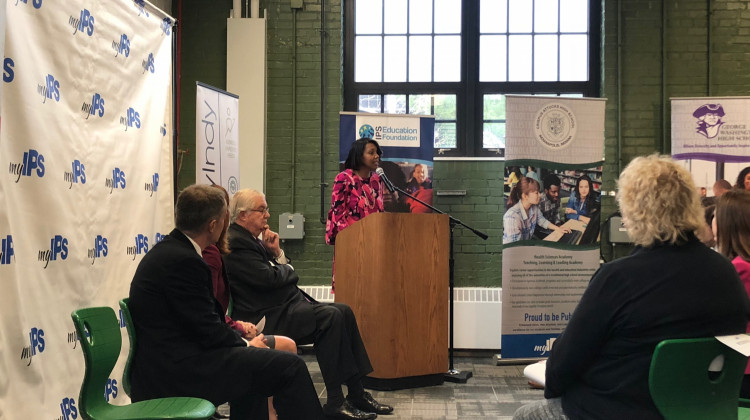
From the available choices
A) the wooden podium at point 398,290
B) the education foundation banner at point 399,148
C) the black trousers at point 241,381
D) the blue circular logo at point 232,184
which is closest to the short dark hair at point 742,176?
the education foundation banner at point 399,148

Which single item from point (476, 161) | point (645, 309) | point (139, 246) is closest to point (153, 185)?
point (139, 246)

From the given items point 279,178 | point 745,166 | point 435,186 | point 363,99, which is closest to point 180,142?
point 279,178

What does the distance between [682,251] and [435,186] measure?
4295 millimetres

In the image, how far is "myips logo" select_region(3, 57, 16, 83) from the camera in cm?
251

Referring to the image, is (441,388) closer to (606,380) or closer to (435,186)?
(435,186)

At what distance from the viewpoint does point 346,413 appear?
361 centimetres

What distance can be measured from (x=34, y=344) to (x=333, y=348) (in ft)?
4.88

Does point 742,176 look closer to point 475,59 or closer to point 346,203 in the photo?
point 475,59

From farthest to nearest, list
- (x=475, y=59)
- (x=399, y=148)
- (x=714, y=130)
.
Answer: (x=475, y=59) → (x=399, y=148) → (x=714, y=130)

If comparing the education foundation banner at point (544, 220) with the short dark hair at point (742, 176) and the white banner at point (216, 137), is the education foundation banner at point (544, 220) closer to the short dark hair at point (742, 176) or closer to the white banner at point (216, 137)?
the short dark hair at point (742, 176)

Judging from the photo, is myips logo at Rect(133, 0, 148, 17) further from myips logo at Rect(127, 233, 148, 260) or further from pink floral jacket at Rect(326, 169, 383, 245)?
pink floral jacket at Rect(326, 169, 383, 245)

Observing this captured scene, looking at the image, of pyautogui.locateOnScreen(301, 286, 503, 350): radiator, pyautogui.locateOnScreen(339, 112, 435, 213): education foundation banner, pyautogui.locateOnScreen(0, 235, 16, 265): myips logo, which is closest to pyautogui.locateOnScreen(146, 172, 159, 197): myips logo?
pyautogui.locateOnScreen(0, 235, 16, 265): myips logo

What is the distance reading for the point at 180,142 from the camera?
6180 millimetres

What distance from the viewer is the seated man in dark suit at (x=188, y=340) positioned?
7.61ft
